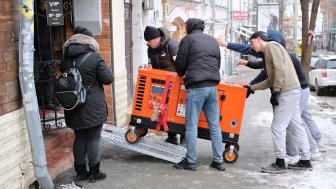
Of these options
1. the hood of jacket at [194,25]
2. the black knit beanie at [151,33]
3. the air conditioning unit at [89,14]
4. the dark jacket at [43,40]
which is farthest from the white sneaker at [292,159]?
the dark jacket at [43,40]

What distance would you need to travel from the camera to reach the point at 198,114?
18.4 ft

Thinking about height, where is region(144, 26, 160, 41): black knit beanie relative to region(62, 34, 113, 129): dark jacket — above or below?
above

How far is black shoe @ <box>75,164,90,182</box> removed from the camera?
5.18 meters

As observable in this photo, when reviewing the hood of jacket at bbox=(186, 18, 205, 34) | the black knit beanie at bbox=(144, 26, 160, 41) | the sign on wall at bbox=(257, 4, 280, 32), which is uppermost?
the sign on wall at bbox=(257, 4, 280, 32)

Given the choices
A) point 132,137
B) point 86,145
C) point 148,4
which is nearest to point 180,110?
point 132,137

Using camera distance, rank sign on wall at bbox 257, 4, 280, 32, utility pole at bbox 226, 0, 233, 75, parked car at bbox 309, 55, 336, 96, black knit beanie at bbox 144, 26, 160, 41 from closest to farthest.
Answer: black knit beanie at bbox 144, 26, 160, 41 < parked car at bbox 309, 55, 336, 96 < utility pole at bbox 226, 0, 233, 75 < sign on wall at bbox 257, 4, 280, 32

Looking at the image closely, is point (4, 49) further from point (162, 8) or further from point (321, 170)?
point (162, 8)

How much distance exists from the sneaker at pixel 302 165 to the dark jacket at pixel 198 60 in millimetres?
1409

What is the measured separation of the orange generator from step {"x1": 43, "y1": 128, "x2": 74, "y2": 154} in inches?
33.4

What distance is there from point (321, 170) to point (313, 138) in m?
0.76

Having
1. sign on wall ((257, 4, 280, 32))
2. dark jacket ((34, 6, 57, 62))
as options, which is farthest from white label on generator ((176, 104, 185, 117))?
sign on wall ((257, 4, 280, 32))

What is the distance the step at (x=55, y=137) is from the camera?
5.80 metres

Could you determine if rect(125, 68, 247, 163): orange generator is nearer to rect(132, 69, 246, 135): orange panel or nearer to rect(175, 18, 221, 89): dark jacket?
rect(132, 69, 246, 135): orange panel

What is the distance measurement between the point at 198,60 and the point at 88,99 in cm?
134
